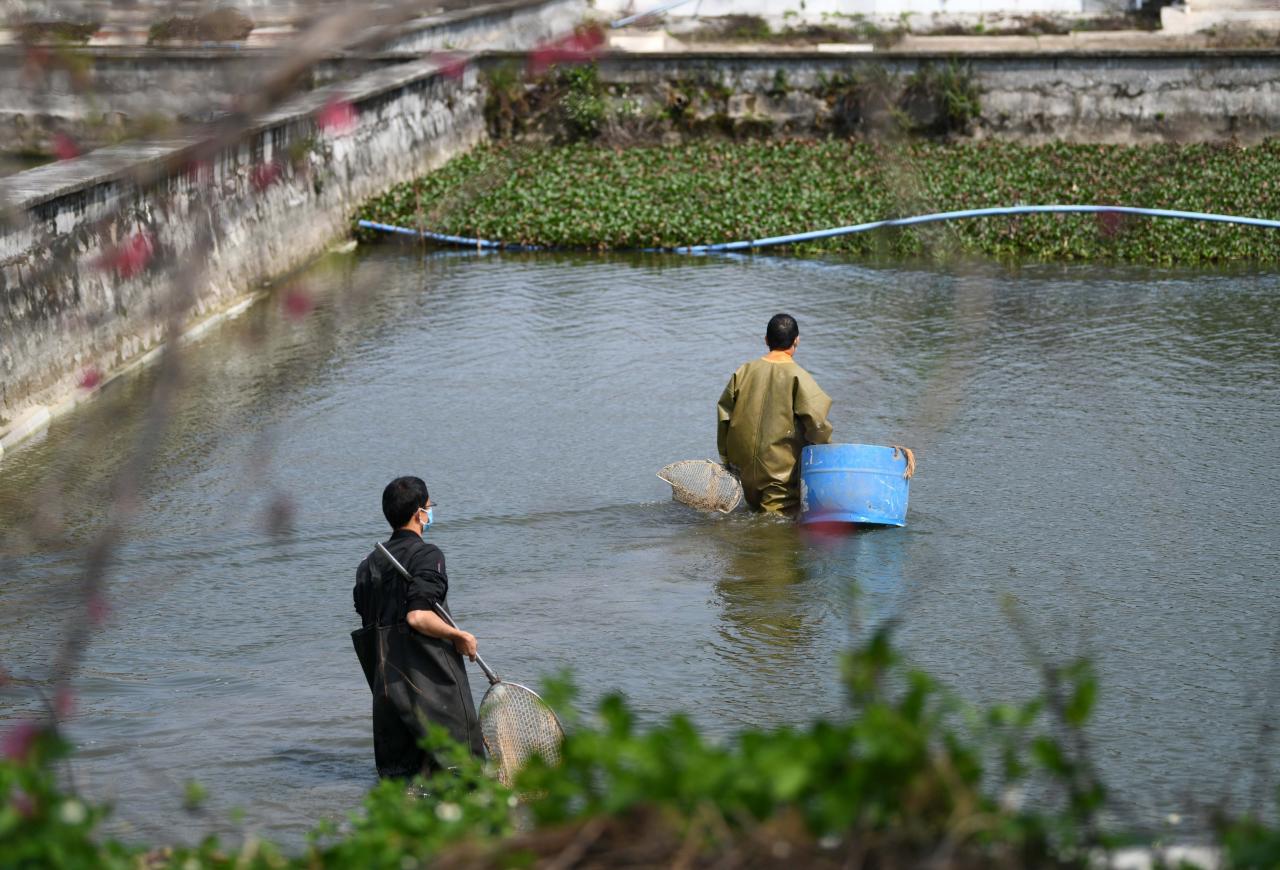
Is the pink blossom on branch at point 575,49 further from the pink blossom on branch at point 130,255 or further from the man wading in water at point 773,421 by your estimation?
the pink blossom on branch at point 130,255

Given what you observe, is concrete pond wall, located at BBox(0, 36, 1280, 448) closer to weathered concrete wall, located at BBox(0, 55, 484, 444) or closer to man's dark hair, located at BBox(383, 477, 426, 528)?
weathered concrete wall, located at BBox(0, 55, 484, 444)

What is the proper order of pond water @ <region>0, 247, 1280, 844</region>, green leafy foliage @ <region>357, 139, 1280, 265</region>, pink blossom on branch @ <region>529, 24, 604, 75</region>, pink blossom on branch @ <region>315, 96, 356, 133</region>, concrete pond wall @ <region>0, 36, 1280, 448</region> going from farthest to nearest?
green leafy foliage @ <region>357, 139, 1280, 265</region>, pink blossom on branch @ <region>315, 96, 356, 133</region>, concrete pond wall @ <region>0, 36, 1280, 448</region>, pond water @ <region>0, 247, 1280, 844</region>, pink blossom on branch @ <region>529, 24, 604, 75</region>

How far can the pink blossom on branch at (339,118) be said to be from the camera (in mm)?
15078

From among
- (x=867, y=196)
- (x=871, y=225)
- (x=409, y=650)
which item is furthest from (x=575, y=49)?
(x=867, y=196)

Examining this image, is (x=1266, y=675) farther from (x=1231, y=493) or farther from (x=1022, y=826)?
(x=1022, y=826)

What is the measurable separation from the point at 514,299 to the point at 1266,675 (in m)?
9.13

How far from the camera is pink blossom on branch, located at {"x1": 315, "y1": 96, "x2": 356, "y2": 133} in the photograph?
15.1 m

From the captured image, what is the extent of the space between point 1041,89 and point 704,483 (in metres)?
13.5

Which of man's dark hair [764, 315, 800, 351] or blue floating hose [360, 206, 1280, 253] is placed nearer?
man's dark hair [764, 315, 800, 351]

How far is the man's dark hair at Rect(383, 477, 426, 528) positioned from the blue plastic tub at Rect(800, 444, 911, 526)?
10.9 ft

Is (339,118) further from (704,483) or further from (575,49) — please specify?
(575,49)

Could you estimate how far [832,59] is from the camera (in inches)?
846

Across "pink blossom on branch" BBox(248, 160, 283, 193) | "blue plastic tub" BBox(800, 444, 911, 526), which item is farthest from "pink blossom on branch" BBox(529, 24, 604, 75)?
"pink blossom on branch" BBox(248, 160, 283, 193)

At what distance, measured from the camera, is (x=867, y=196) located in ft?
58.6
